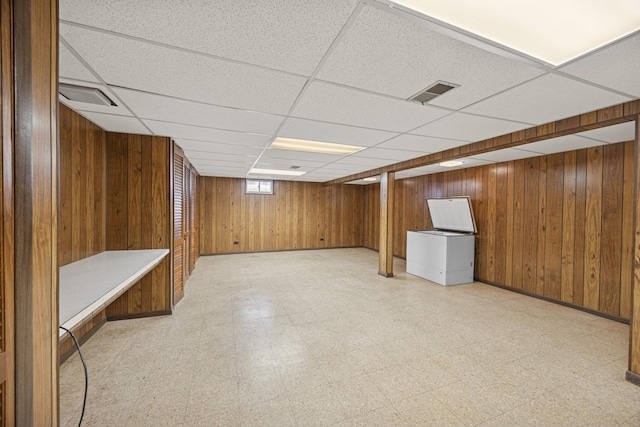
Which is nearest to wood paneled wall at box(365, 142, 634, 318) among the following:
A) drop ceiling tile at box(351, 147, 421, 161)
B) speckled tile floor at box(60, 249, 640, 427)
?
speckled tile floor at box(60, 249, 640, 427)

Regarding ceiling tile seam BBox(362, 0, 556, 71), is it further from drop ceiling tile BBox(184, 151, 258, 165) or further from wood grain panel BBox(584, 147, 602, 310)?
drop ceiling tile BBox(184, 151, 258, 165)

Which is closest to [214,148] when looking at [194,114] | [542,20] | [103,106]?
[194,114]

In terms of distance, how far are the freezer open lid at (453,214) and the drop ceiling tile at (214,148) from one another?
152 inches

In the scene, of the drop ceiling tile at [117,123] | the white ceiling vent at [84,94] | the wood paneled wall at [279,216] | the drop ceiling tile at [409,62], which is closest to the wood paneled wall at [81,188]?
the drop ceiling tile at [117,123]

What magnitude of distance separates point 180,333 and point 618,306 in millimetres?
5221

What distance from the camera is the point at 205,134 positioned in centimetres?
307

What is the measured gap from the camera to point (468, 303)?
3.88 m

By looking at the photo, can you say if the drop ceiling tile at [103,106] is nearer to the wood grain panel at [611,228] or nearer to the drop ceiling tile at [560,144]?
the drop ceiling tile at [560,144]

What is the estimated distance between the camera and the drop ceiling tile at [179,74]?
4.52 feet

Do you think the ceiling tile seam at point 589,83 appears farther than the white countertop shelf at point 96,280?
Yes

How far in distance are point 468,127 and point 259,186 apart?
245 inches

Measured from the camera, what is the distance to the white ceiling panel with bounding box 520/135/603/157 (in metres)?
3.08

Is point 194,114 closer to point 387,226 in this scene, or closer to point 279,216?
point 387,226

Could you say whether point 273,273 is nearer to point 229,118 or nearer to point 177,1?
point 229,118
